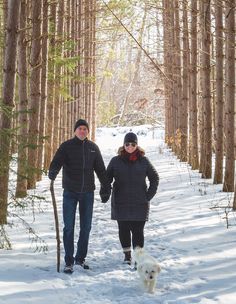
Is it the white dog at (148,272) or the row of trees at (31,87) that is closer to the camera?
the white dog at (148,272)

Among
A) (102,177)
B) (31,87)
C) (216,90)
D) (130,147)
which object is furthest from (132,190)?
(216,90)

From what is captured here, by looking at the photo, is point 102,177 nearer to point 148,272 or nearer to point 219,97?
point 148,272

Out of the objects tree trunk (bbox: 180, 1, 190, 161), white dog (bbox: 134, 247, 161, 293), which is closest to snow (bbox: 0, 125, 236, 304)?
white dog (bbox: 134, 247, 161, 293)

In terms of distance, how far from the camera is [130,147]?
6.45 m

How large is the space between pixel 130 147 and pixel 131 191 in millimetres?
610

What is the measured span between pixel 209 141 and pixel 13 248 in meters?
8.59

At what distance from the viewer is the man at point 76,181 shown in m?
6.20

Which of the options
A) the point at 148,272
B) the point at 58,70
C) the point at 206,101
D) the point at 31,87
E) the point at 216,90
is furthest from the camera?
the point at 58,70

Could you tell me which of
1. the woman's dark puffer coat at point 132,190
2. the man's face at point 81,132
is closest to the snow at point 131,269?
the woman's dark puffer coat at point 132,190

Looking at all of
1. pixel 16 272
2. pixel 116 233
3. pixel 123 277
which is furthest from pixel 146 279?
pixel 116 233

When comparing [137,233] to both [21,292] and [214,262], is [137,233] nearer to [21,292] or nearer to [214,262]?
[214,262]

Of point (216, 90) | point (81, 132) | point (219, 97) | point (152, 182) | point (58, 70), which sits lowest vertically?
point (152, 182)

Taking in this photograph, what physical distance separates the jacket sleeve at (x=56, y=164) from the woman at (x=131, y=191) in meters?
0.75

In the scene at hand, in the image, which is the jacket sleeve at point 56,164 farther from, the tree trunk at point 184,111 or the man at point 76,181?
the tree trunk at point 184,111
